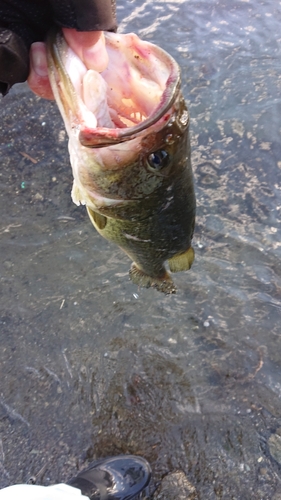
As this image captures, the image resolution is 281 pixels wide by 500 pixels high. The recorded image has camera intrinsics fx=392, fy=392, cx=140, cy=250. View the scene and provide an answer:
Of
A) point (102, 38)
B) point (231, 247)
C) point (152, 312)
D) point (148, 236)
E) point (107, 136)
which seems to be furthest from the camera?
point (231, 247)

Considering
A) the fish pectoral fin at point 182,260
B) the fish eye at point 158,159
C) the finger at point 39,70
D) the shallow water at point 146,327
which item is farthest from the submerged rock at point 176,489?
the finger at point 39,70

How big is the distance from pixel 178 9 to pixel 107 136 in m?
5.76

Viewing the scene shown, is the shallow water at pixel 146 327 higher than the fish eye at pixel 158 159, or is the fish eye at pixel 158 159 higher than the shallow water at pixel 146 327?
the fish eye at pixel 158 159

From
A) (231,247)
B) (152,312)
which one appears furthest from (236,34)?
(152,312)

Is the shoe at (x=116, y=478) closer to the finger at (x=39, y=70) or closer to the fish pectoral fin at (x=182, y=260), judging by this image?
the fish pectoral fin at (x=182, y=260)

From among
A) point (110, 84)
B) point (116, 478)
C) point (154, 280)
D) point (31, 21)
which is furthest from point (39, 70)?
point (116, 478)

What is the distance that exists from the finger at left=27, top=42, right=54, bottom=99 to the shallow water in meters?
2.09

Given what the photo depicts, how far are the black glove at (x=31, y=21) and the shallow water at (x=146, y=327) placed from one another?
2243 millimetres

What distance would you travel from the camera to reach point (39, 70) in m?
1.68

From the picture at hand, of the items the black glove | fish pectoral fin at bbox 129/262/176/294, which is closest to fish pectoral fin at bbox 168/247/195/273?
fish pectoral fin at bbox 129/262/176/294

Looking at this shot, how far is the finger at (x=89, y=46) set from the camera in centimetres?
154

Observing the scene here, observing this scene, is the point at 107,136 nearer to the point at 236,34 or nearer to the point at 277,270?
the point at 277,270

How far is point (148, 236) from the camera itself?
203cm

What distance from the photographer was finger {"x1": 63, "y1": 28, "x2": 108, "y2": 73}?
1.54 m
